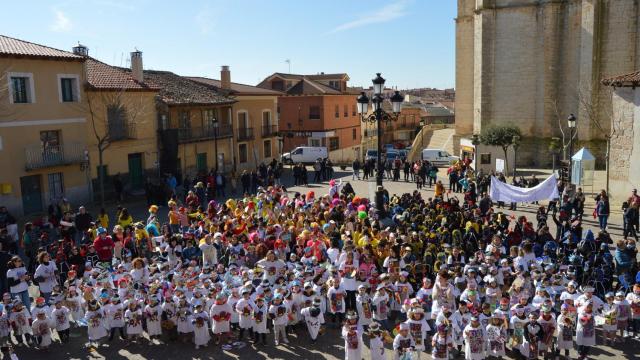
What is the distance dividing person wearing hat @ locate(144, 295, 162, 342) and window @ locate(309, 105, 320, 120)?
43.1 m

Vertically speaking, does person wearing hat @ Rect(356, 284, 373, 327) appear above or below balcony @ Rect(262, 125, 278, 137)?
below

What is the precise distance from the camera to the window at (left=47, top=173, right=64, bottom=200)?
2729cm

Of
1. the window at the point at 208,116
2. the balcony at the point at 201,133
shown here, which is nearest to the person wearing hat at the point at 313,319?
the balcony at the point at 201,133

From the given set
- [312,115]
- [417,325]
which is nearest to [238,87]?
[312,115]

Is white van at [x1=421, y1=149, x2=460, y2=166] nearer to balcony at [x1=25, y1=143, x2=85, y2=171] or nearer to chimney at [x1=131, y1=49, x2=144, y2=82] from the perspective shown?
chimney at [x1=131, y1=49, x2=144, y2=82]

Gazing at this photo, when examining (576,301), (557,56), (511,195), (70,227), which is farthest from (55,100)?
(557,56)

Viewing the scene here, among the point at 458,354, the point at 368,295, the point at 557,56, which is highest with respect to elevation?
the point at 557,56

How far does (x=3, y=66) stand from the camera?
80.7 feet

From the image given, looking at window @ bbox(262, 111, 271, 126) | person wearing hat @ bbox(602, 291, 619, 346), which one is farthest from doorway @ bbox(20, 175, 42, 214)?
person wearing hat @ bbox(602, 291, 619, 346)

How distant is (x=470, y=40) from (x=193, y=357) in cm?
4215

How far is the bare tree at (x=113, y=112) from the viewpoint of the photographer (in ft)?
95.7

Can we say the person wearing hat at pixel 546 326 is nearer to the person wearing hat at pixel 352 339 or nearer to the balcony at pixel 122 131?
the person wearing hat at pixel 352 339

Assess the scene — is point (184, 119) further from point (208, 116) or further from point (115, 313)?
point (115, 313)

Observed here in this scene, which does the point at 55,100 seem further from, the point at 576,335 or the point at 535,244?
the point at 576,335
